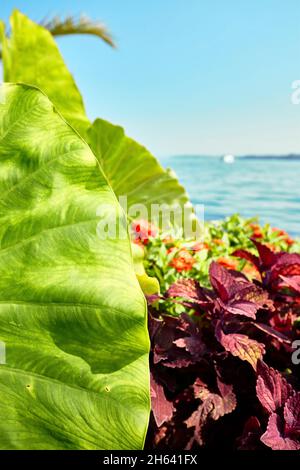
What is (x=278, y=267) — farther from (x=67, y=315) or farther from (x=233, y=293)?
(x=67, y=315)

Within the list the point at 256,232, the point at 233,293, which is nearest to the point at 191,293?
the point at 233,293

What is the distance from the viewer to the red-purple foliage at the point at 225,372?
2.72 ft

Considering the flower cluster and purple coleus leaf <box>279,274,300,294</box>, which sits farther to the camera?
purple coleus leaf <box>279,274,300,294</box>

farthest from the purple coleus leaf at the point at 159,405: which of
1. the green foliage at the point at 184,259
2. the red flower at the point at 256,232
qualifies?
the red flower at the point at 256,232

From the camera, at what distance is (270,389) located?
2.73 ft

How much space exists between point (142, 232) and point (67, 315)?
2.48 ft

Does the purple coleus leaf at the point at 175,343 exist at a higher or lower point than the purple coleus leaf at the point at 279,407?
higher

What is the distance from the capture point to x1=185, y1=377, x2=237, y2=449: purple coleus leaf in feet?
2.77

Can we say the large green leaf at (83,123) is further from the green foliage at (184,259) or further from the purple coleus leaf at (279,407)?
the purple coleus leaf at (279,407)

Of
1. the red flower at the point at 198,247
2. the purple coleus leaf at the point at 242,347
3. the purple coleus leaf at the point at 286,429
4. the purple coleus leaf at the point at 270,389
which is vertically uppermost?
the purple coleus leaf at the point at 242,347

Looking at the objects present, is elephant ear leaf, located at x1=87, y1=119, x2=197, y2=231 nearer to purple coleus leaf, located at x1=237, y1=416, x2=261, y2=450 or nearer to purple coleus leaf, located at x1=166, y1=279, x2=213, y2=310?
purple coleus leaf, located at x1=166, y1=279, x2=213, y2=310

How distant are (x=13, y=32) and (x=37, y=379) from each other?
1190mm

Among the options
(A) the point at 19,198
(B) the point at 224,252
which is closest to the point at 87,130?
(B) the point at 224,252

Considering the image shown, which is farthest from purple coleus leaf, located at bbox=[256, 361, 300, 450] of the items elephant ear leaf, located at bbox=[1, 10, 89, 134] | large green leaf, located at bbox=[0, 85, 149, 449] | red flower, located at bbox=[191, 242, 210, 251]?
elephant ear leaf, located at bbox=[1, 10, 89, 134]
